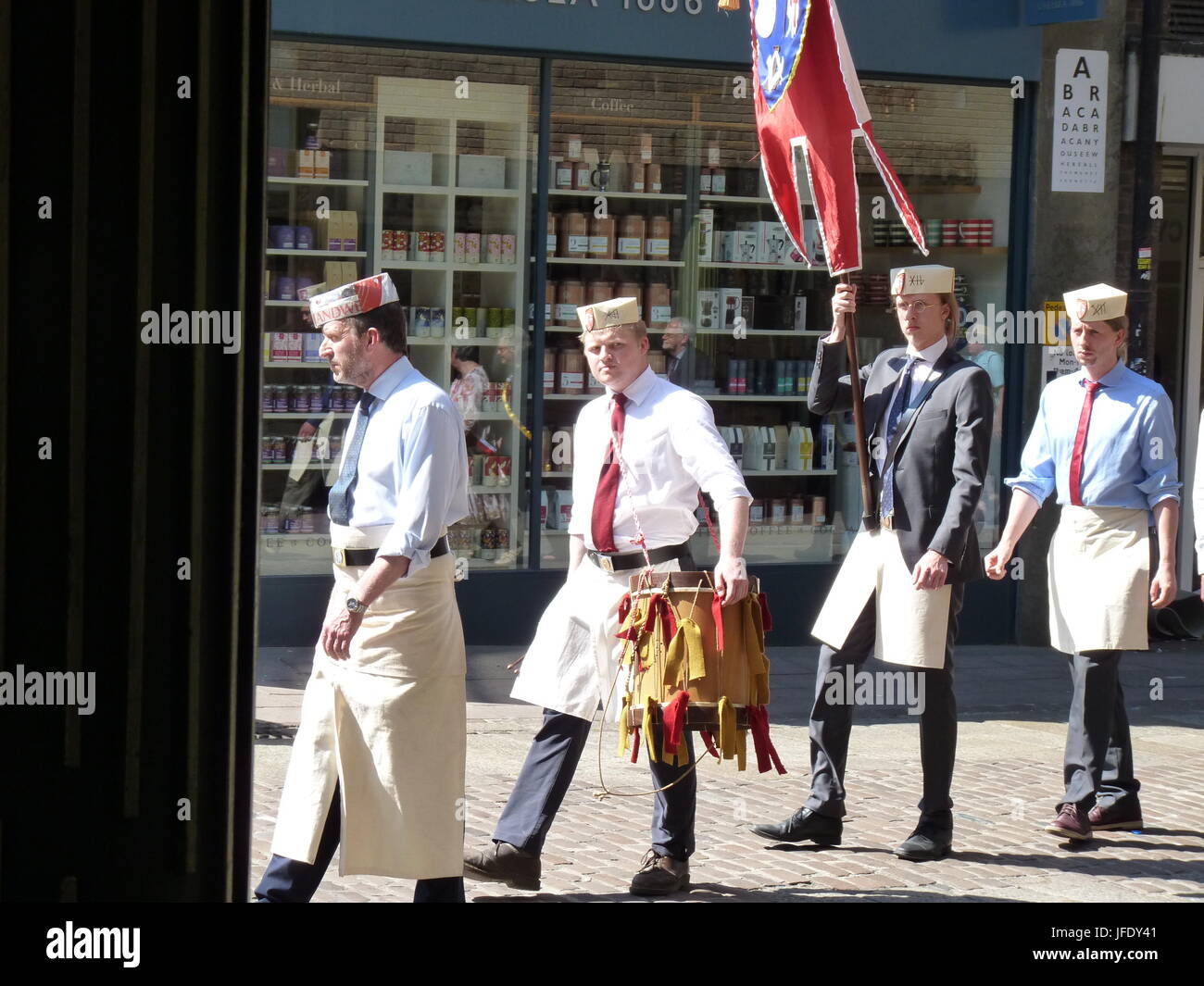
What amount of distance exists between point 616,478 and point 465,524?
16.6 ft

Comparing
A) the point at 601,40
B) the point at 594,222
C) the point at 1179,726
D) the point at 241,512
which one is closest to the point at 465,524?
the point at 594,222

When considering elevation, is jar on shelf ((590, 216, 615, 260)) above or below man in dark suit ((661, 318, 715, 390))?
above

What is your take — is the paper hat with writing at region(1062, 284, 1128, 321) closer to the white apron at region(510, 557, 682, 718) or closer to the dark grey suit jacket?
the dark grey suit jacket

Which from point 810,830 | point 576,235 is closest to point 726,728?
point 810,830

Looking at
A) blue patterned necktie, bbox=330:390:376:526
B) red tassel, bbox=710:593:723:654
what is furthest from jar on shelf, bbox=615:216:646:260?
blue patterned necktie, bbox=330:390:376:526

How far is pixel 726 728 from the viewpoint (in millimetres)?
5289

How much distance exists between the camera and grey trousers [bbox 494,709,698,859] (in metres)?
5.64

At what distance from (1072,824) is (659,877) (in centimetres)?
184

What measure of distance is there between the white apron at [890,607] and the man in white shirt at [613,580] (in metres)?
0.99

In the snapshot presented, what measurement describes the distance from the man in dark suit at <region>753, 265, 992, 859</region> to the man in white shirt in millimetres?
809

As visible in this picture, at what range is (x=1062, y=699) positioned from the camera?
9.61 meters

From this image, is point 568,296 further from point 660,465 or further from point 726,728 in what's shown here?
point 726,728

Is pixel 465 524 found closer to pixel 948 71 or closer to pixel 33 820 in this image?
pixel 948 71
